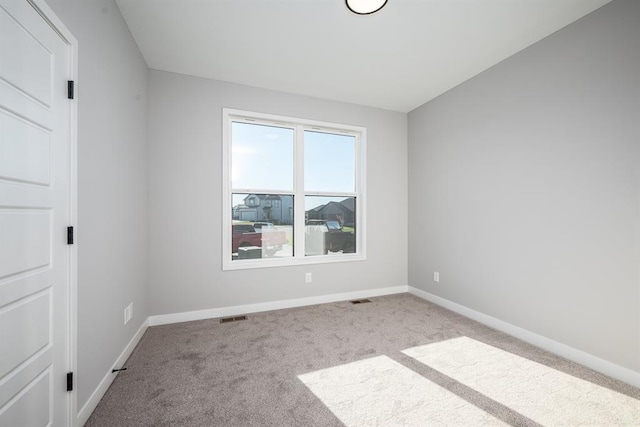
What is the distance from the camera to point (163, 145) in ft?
9.78

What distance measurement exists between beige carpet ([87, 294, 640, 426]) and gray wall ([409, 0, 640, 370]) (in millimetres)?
445

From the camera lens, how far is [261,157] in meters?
3.49

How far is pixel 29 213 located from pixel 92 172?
58cm

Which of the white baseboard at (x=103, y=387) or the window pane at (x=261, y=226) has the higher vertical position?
the window pane at (x=261, y=226)

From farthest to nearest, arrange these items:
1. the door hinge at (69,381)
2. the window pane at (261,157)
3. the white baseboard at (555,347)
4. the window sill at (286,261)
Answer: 1. the window pane at (261,157)
2. the window sill at (286,261)
3. the white baseboard at (555,347)
4. the door hinge at (69,381)

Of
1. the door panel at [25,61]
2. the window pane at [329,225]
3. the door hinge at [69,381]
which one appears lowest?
the door hinge at [69,381]

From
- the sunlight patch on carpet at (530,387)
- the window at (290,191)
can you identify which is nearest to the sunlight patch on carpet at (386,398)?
the sunlight patch on carpet at (530,387)

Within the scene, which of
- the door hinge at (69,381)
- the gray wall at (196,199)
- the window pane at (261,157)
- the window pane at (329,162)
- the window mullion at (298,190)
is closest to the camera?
the door hinge at (69,381)

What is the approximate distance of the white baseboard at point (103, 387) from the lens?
61.7 inches

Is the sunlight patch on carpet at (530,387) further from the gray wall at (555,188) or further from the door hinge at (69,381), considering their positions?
the door hinge at (69,381)

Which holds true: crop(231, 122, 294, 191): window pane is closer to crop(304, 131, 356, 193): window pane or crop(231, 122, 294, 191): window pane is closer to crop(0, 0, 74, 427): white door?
crop(304, 131, 356, 193): window pane

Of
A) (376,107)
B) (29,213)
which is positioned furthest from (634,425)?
(376,107)

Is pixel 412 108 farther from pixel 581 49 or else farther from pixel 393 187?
pixel 581 49

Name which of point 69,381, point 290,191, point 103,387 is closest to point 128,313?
point 103,387
